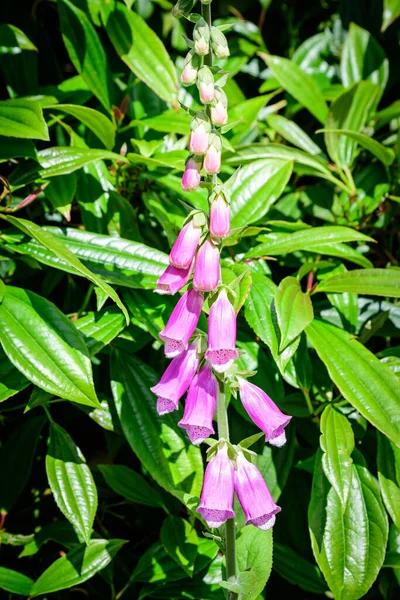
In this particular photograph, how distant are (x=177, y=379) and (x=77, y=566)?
0.74 metres

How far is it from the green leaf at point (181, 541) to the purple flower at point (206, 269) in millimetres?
795

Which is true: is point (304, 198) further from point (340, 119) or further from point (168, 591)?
point (168, 591)

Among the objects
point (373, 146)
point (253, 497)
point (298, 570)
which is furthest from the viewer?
point (373, 146)

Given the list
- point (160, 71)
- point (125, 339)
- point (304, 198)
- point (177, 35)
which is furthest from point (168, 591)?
point (177, 35)

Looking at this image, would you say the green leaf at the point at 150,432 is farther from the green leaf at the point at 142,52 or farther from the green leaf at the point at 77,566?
the green leaf at the point at 142,52

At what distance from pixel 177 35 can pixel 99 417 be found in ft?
4.76

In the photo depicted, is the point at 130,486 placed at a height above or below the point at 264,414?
below

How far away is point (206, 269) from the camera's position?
1.24 metres

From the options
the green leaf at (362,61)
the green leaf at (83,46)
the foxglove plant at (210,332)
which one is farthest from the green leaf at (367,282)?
the green leaf at (362,61)

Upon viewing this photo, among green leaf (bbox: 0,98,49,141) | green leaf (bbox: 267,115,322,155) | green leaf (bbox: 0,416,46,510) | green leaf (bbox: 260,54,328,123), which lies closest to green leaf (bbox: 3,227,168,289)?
green leaf (bbox: 0,98,49,141)

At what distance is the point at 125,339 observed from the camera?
176 cm

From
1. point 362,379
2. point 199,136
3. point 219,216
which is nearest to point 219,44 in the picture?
point 199,136

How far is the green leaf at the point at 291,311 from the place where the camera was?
56.4 inches

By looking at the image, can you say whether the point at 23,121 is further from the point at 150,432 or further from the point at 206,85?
the point at 150,432
